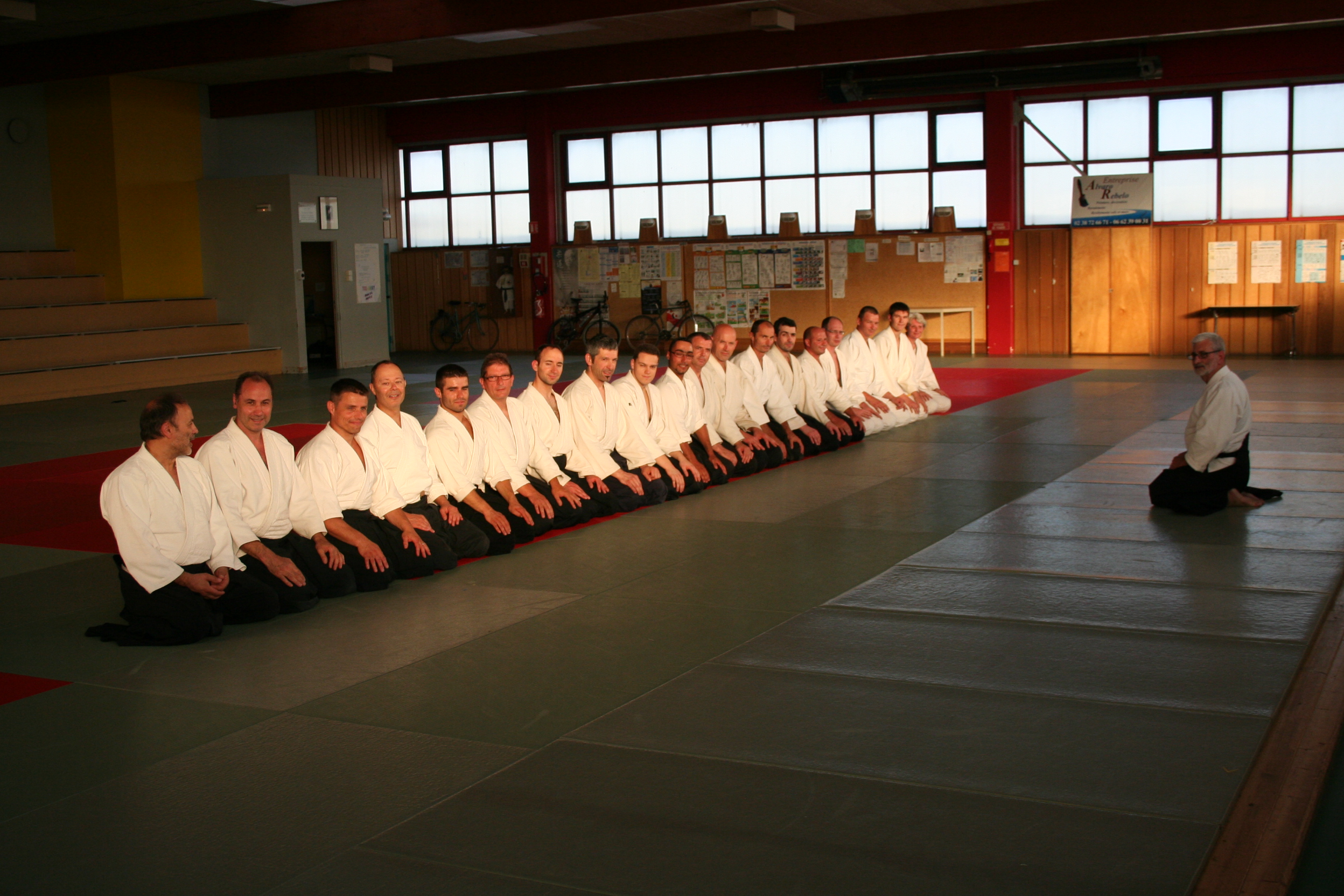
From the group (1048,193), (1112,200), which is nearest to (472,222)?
(1048,193)

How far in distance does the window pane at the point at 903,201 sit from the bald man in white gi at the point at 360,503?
1316cm

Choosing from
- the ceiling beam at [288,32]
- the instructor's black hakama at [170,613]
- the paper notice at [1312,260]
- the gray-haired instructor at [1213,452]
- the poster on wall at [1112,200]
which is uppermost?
the ceiling beam at [288,32]

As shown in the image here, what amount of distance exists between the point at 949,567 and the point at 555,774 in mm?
2622

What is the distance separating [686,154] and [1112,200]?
6.35 meters

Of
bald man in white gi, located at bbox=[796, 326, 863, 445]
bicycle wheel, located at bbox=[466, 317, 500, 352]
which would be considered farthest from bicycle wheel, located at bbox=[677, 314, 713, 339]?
bald man in white gi, located at bbox=[796, 326, 863, 445]

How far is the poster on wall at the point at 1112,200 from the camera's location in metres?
15.7

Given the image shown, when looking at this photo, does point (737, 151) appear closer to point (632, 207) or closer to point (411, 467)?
point (632, 207)

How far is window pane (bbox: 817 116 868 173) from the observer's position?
682 inches

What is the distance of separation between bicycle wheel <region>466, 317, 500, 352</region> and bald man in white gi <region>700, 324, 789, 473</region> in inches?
479

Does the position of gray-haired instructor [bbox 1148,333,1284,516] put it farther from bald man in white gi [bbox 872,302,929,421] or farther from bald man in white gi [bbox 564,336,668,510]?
bald man in white gi [bbox 872,302,929,421]

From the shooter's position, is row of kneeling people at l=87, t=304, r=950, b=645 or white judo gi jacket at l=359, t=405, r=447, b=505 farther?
white judo gi jacket at l=359, t=405, r=447, b=505

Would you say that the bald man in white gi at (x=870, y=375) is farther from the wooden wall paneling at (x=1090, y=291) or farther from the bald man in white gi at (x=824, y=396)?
the wooden wall paneling at (x=1090, y=291)

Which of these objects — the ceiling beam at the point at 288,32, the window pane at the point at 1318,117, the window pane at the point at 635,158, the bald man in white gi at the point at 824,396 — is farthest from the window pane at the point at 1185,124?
the bald man in white gi at the point at 824,396

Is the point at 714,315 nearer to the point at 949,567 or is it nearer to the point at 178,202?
the point at 178,202
